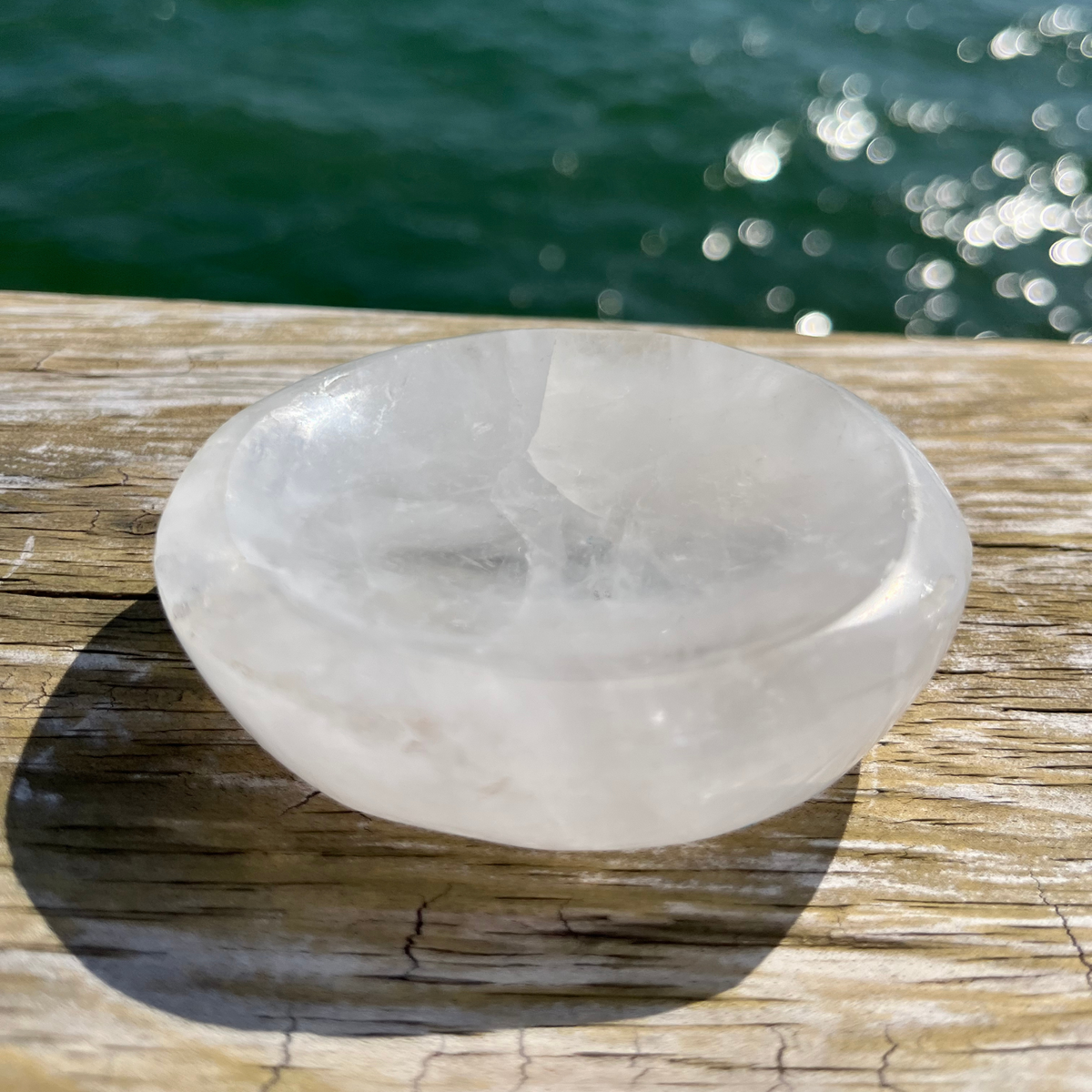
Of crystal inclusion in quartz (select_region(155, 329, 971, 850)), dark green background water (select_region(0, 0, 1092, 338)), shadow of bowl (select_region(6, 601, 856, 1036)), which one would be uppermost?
crystal inclusion in quartz (select_region(155, 329, 971, 850))

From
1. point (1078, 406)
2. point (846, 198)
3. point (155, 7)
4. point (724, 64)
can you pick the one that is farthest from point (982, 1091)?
point (155, 7)

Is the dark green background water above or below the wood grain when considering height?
below

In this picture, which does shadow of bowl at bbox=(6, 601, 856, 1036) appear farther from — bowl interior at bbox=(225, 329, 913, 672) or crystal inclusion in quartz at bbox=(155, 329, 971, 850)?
bowl interior at bbox=(225, 329, 913, 672)

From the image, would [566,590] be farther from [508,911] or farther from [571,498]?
[508,911]

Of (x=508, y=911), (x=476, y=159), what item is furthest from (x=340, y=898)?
(x=476, y=159)

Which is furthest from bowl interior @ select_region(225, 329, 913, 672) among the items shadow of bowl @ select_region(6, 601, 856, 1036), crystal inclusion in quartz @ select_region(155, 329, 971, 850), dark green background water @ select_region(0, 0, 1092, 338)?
dark green background water @ select_region(0, 0, 1092, 338)

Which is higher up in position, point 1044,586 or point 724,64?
point 1044,586

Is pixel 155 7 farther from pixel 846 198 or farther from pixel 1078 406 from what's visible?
pixel 1078 406
